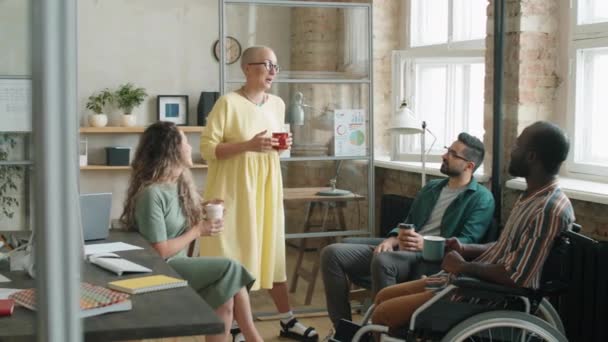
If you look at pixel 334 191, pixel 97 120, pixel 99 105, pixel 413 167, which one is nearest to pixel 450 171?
pixel 413 167

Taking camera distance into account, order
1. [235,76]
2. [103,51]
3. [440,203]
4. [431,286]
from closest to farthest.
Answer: [431,286] → [440,203] → [235,76] → [103,51]

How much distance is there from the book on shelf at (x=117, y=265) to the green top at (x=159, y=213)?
523 mm

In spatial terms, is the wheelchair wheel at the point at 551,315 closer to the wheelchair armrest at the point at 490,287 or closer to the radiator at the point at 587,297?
the radiator at the point at 587,297

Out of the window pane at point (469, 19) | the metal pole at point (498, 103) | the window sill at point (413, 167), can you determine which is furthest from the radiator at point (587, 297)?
the window pane at point (469, 19)

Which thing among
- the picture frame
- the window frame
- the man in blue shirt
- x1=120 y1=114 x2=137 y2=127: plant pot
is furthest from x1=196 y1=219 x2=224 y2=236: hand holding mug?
the picture frame

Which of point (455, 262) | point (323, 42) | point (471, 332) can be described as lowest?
point (471, 332)

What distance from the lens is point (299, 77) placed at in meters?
5.11

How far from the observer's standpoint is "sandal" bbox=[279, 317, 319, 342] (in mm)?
4492

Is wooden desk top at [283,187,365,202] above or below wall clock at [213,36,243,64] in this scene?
below

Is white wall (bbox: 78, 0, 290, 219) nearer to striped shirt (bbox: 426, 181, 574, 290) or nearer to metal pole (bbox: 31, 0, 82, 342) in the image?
striped shirt (bbox: 426, 181, 574, 290)

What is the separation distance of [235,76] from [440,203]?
5.14 feet

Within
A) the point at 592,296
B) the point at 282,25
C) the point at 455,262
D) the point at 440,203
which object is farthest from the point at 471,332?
the point at 282,25

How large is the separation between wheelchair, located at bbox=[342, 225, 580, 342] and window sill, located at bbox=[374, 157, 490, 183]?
137 centimetres

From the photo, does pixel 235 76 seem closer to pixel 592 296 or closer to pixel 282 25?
pixel 282 25
